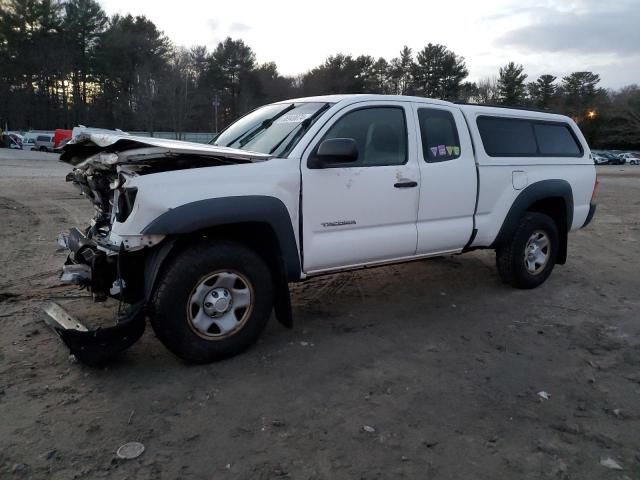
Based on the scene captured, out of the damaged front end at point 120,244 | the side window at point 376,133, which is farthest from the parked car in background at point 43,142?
the side window at point 376,133

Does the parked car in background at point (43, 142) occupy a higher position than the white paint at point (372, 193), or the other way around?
the parked car in background at point (43, 142)

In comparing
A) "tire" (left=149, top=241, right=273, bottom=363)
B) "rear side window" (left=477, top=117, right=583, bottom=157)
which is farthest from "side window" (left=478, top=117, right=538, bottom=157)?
"tire" (left=149, top=241, right=273, bottom=363)

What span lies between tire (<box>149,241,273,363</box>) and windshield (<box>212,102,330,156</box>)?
0.98 metres

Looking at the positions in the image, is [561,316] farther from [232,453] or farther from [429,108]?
[232,453]

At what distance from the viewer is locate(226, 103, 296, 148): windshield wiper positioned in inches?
182

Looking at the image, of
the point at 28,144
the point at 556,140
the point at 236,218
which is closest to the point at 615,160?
the point at 28,144

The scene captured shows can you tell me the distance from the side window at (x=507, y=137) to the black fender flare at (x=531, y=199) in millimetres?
386

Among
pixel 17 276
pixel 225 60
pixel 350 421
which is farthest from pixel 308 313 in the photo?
pixel 225 60

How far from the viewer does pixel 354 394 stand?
11.3 ft

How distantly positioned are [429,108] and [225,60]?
2422 inches

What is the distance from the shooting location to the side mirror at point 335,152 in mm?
3867

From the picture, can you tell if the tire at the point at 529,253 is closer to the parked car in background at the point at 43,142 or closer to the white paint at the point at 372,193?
the white paint at the point at 372,193

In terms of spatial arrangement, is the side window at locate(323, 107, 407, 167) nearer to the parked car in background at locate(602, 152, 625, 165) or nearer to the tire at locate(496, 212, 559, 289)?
the tire at locate(496, 212, 559, 289)

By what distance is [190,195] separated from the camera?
11.4ft
